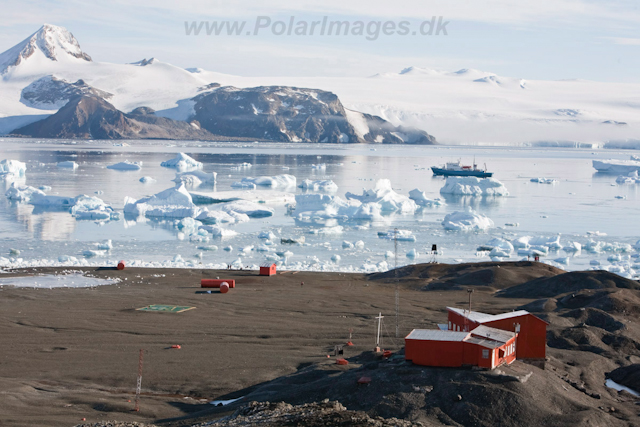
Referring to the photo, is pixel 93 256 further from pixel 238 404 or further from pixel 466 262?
pixel 238 404

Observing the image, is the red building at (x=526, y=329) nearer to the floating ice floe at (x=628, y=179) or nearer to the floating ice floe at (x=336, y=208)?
the floating ice floe at (x=336, y=208)

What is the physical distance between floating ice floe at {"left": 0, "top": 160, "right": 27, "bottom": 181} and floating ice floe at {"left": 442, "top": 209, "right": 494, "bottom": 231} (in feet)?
125

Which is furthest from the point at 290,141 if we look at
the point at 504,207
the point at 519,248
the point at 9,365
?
the point at 9,365

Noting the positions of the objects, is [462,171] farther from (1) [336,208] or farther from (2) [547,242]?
(2) [547,242]

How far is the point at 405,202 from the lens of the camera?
138 ft

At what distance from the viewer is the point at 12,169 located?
57344mm

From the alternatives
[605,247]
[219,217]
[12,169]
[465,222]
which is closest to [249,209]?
[219,217]

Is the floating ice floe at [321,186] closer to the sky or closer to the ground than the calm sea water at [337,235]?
closer to the sky

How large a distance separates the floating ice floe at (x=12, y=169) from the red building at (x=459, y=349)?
5134cm

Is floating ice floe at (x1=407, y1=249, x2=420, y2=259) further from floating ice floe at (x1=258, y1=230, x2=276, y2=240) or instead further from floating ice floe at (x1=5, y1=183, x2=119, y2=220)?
floating ice floe at (x1=5, y1=183, x2=119, y2=220)

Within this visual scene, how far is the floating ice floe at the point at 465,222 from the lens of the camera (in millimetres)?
35062

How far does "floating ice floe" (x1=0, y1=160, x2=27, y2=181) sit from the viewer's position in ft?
187

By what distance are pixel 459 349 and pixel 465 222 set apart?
23317 millimetres

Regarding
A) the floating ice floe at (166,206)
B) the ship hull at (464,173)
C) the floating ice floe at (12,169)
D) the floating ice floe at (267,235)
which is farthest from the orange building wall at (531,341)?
the ship hull at (464,173)
